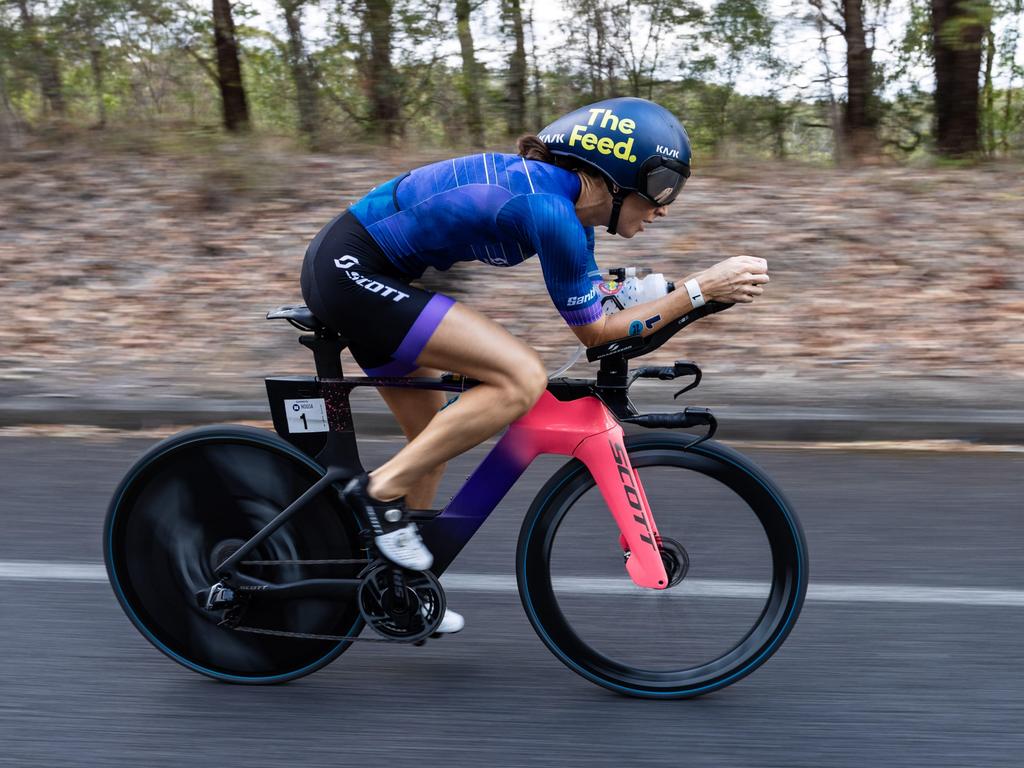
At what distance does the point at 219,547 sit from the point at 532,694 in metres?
1.05

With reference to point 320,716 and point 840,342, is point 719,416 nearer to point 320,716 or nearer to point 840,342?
point 840,342

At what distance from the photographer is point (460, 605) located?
4074mm

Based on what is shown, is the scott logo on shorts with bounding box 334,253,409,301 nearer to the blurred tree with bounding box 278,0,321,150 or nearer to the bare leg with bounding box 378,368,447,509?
the bare leg with bounding box 378,368,447,509

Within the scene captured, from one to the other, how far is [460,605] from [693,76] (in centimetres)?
854

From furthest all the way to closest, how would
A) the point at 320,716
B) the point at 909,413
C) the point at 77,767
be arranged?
the point at 909,413, the point at 320,716, the point at 77,767

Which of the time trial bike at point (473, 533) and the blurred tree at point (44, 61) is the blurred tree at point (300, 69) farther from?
the time trial bike at point (473, 533)

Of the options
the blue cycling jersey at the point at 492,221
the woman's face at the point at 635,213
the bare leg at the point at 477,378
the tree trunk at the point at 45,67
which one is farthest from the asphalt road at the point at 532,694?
the tree trunk at the point at 45,67

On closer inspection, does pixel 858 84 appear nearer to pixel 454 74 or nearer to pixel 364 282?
pixel 454 74

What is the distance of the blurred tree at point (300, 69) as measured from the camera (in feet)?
37.3

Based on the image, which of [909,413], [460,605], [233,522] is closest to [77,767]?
[233,522]

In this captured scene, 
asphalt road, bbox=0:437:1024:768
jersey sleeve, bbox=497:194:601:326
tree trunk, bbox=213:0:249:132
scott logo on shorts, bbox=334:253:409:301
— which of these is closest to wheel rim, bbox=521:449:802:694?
asphalt road, bbox=0:437:1024:768

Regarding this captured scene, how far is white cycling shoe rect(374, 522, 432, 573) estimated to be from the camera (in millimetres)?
3318

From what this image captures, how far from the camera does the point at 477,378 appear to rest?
322 centimetres

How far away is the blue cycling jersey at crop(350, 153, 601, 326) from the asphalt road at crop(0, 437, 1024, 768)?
1.17 m
